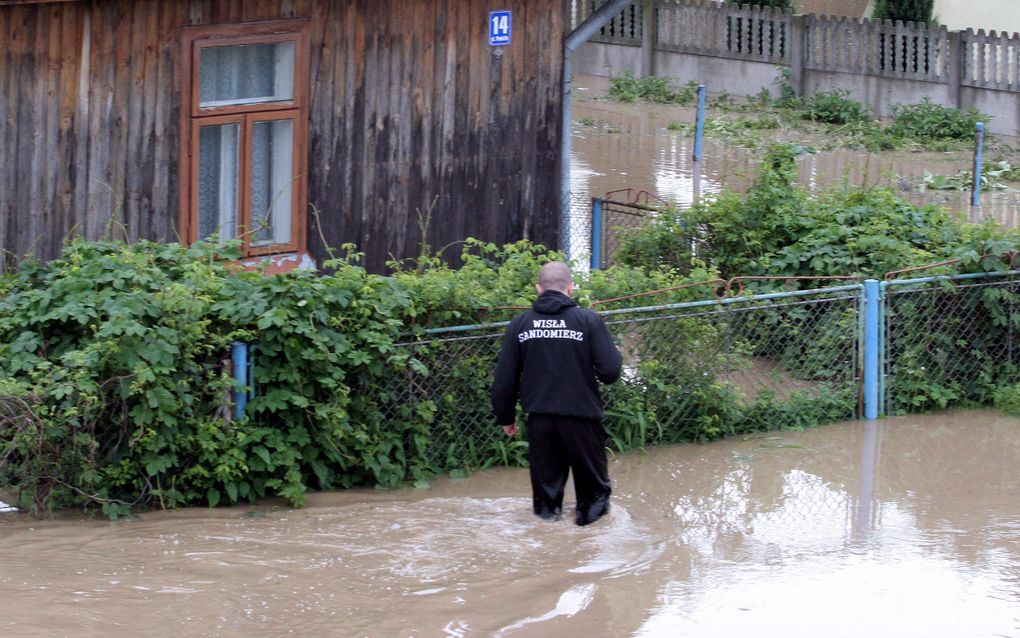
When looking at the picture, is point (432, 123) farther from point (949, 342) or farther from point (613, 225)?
point (949, 342)

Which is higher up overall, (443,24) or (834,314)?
(443,24)

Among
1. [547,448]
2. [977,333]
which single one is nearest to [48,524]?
[547,448]

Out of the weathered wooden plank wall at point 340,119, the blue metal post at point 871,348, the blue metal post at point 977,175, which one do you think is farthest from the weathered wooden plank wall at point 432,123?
the blue metal post at point 977,175

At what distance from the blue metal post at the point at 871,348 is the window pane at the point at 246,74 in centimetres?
417

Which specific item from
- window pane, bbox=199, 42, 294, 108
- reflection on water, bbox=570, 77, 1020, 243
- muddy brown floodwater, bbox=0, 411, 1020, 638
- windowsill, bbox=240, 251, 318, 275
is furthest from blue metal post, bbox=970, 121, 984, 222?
window pane, bbox=199, 42, 294, 108

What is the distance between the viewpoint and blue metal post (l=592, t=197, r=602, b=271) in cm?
1235

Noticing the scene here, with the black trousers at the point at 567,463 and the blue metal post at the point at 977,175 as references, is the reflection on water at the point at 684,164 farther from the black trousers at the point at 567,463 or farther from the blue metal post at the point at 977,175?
the black trousers at the point at 567,463

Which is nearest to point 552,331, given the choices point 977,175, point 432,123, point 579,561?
point 579,561

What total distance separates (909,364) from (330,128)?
435cm

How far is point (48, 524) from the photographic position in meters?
7.27

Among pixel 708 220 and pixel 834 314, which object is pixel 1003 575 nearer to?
pixel 834 314

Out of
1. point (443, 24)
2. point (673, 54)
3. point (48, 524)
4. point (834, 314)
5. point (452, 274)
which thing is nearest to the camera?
point (48, 524)

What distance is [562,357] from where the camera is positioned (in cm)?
724

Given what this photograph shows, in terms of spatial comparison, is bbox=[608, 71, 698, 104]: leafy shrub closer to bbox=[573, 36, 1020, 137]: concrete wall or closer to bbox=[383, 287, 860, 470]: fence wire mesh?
bbox=[573, 36, 1020, 137]: concrete wall
